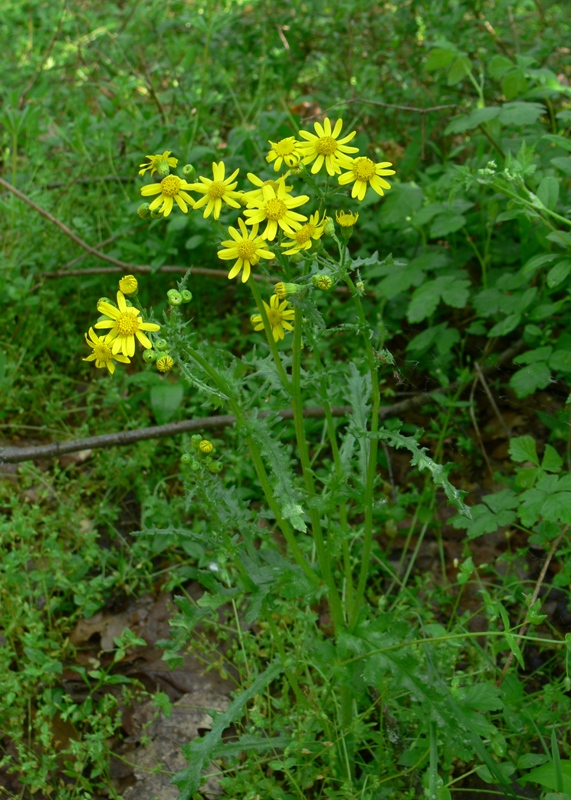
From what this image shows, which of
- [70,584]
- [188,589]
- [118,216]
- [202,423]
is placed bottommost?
[188,589]

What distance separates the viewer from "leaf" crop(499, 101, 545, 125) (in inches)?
97.3

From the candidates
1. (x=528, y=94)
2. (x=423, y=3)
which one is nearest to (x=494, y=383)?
(x=528, y=94)

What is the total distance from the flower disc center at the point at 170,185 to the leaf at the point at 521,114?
1.45m

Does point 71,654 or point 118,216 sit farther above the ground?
point 118,216

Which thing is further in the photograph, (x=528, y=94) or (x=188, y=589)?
(x=528, y=94)

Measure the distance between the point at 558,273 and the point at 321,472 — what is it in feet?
3.08

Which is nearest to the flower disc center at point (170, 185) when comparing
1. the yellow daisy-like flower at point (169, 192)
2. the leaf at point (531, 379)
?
the yellow daisy-like flower at point (169, 192)

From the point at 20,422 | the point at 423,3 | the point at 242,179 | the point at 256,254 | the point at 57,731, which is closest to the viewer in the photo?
the point at 256,254

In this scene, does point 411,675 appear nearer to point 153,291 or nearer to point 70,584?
point 70,584

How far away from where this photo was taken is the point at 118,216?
10.9 ft

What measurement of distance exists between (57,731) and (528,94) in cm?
269

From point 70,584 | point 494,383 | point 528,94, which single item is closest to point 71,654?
point 70,584

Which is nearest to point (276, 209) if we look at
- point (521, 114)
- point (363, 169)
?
point (363, 169)

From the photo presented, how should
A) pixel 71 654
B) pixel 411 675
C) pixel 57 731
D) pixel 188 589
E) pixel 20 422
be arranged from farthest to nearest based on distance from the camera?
pixel 20 422 → pixel 188 589 → pixel 71 654 → pixel 57 731 → pixel 411 675
